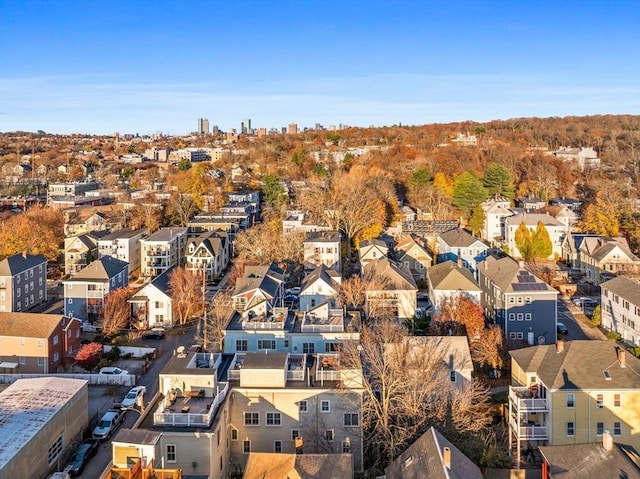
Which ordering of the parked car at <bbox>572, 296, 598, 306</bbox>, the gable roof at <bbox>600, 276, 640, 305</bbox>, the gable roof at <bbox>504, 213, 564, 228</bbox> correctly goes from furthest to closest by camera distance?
the gable roof at <bbox>504, 213, 564, 228</bbox>
the parked car at <bbox>572, 296, 598, 306</bbox>
the gable roof at <bbox>600, 276, 640, 305</bbox>

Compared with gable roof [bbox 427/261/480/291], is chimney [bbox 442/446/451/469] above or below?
below

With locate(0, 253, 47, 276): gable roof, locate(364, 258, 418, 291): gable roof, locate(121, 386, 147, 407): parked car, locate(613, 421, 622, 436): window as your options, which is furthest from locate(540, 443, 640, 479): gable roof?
locate(0, 253, 47, 276): gable roof

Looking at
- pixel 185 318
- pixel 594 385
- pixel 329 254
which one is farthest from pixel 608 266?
pixel 185 318

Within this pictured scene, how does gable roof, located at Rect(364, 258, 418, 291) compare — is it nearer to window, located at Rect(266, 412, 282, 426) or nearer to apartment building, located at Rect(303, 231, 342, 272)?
apartment building, located at Rect(303, 231, 342, 272)

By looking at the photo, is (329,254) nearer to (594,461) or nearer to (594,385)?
(594,385)

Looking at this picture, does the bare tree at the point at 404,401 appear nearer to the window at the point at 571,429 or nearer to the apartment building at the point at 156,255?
the window at the point at 571,429

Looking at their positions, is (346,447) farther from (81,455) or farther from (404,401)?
(81,455)

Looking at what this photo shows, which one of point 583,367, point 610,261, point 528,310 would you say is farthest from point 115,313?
point 610,261
